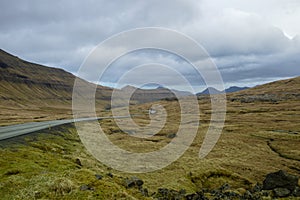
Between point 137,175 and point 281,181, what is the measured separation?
18.3 metres

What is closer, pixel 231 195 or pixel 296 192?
pixel 296 192

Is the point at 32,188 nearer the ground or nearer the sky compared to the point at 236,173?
nearer the sky

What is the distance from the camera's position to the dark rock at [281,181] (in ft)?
105

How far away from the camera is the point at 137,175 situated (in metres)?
39.1

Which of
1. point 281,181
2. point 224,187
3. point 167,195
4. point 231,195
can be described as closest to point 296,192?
point 281,181

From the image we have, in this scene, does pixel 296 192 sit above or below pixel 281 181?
below

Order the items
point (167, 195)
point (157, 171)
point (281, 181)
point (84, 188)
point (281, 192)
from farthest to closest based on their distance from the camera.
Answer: point (157, 171), point (281, 181), point (281, 192), point (167, 195), point (84, 188)

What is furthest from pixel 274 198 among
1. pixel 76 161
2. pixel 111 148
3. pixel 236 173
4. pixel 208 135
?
pixel 208 135

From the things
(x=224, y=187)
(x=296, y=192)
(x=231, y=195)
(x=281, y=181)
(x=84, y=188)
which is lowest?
(x=224, y=187)

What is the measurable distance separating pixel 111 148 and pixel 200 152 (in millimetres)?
18830

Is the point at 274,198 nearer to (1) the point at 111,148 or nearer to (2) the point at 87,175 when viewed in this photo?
(2) the point at 87,175

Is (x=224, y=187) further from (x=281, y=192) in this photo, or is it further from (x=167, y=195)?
(x=167, y=195)

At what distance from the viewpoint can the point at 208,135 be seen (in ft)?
267

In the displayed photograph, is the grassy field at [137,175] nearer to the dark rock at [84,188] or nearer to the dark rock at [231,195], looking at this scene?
the dark rock at [84,188]
